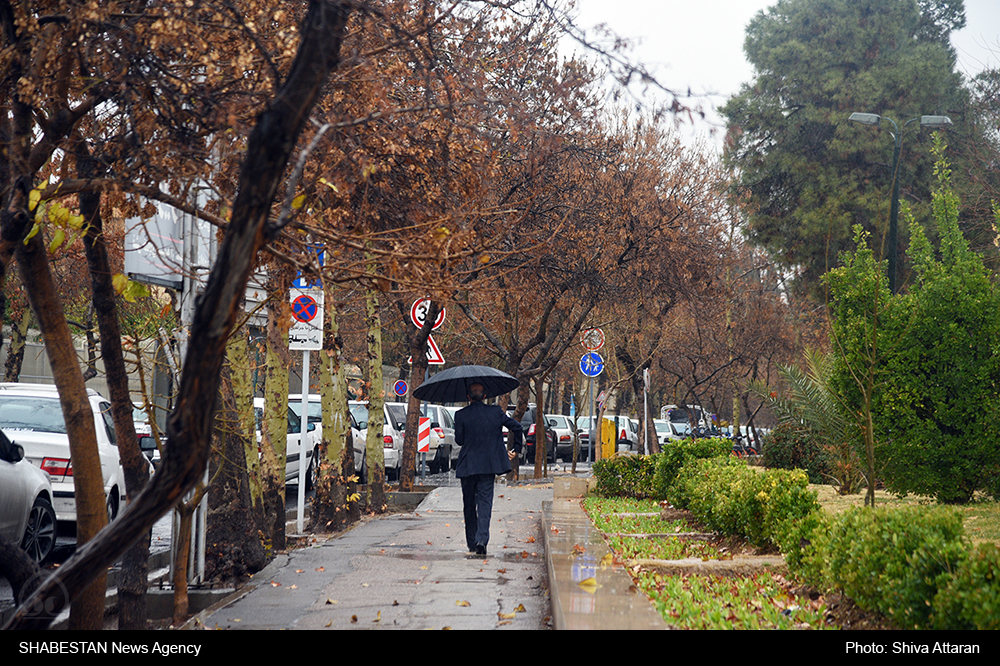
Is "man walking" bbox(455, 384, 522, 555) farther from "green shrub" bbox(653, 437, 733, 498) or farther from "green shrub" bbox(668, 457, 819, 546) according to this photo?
"green shrub" bbox(653, 437, 733, 498)

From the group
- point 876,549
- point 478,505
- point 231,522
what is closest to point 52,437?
point 231,522

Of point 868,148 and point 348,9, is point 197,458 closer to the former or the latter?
point 348,9

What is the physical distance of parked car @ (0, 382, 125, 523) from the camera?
1030cm

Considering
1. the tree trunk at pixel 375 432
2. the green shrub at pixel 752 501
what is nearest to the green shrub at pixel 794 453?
the green shrub at pixel 752 501

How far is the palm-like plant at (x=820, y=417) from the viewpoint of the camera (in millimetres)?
14445

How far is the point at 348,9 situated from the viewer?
4188mm

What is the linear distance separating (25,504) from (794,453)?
13.0 m

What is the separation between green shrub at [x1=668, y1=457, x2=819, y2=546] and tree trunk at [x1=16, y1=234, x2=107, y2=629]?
476cm

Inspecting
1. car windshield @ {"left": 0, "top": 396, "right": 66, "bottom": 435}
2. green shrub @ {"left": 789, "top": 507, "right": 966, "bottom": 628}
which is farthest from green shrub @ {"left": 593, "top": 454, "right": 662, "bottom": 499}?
green shrub @ {"left": 789, "top": 507, "right": 966, "bottom": 628}

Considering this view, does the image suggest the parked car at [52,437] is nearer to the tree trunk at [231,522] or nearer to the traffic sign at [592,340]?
the tree trunk at [231,522]

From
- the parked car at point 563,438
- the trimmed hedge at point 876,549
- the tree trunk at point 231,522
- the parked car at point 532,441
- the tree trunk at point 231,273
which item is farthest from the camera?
the parked car at point 563,438

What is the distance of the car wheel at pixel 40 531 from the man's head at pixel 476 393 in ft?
14.4
